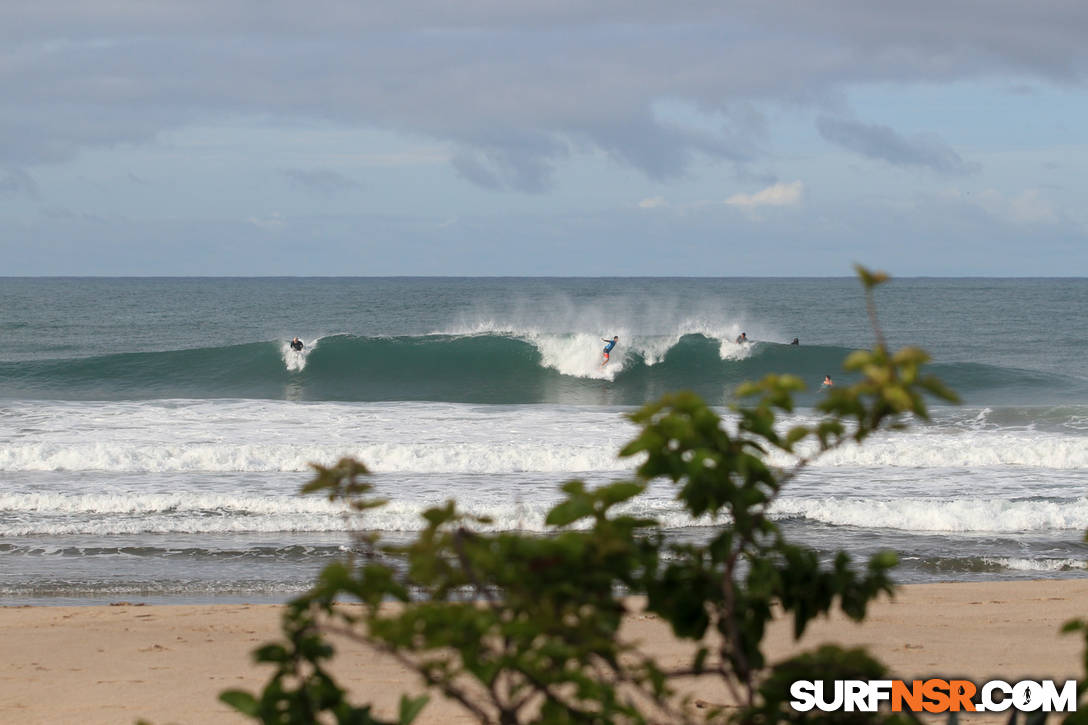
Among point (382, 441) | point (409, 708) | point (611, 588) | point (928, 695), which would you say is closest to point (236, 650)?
point (928, 695)

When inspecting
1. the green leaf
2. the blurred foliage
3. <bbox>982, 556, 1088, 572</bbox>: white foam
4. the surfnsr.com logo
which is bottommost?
<bbox>982, 556, 1088, 572</bbox>: white foam

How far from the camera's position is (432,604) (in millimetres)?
1622

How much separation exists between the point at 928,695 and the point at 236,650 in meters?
5.27

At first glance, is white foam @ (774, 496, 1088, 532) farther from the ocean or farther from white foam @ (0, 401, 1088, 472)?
white foam @ (0, 401, 1088, 472)

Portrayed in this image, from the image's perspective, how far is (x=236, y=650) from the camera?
266 inches

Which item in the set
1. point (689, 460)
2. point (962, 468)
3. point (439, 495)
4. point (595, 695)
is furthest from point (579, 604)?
point (962, 468)

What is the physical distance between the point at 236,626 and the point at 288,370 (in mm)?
24198

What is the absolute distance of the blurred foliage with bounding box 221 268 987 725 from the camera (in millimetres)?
1578

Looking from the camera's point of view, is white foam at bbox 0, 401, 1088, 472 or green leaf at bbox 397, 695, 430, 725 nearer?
green leaf at bbox 397, 695, 430, 725

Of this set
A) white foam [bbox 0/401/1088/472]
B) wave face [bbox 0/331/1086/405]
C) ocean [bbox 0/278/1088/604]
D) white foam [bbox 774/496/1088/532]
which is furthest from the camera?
wave face [bbox 0/331/1086/405]

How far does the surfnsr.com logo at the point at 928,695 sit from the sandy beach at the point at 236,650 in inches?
110

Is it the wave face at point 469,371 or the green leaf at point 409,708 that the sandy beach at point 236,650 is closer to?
the green leaf at point 409,708

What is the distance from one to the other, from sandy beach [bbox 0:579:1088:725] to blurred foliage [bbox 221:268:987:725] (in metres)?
3.68

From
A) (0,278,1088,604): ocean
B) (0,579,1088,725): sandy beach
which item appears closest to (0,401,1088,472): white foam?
(0,278,1088,604): ocean
